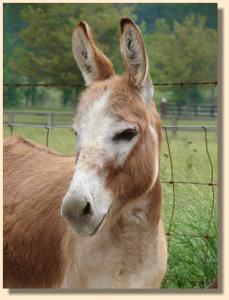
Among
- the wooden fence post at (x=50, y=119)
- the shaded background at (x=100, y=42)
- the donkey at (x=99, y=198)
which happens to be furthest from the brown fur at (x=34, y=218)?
the shaded background at (x=100, y=42)

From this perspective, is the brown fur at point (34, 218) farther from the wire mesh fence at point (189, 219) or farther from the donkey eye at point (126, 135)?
the donkey eye at point (126, 135)

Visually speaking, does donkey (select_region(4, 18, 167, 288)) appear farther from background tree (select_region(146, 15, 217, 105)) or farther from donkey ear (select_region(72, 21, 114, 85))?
background tree (select_region(146, 15, 217, 105))

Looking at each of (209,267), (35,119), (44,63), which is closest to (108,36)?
(44,63)

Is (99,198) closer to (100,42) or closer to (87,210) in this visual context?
(87,210)

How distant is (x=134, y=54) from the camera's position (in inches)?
85.4

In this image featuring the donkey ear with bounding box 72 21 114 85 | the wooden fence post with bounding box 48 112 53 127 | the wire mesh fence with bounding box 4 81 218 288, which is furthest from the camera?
the wooden fence post with bounding box 48 112 53 127

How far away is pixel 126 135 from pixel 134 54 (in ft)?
1.00

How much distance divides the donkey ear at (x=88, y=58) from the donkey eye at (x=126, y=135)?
12.7 inches

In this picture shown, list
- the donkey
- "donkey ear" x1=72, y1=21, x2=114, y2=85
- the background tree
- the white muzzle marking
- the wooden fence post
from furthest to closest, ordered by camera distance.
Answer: the wooden fence post < the background tree < "donkey ear" x1=72, y1=21, x2=114, y2=85 < the donkey < the white muzzle marking

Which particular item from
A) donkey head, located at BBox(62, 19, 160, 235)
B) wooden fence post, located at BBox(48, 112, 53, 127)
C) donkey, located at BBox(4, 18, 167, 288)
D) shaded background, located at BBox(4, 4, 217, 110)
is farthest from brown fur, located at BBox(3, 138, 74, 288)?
donkey head, located at BBox(62, 19, 160, 235)

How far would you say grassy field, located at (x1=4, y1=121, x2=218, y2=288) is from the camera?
2.92 meters

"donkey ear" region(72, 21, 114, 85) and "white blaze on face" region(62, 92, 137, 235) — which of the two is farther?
"donkey ear" region(72, 21, 114, 85)

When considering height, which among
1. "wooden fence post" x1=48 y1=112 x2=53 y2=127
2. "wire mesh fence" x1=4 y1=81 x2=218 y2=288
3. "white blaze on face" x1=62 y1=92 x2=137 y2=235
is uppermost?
"wooden fence post" x1=48 y1=112 x2=53 y2=127

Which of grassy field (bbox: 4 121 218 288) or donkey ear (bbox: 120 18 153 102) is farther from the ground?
donkey ear (bbox: 120 18 153 102)
